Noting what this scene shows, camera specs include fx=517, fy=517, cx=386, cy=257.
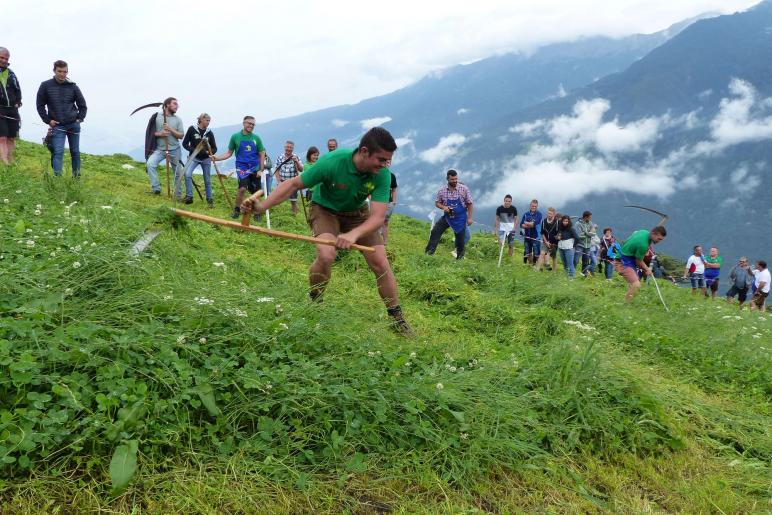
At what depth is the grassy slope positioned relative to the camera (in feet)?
8.50

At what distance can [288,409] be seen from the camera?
3090mm

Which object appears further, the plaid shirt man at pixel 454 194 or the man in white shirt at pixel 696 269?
the man in white shirt at pixel 696 269

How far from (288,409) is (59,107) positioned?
27.3ft

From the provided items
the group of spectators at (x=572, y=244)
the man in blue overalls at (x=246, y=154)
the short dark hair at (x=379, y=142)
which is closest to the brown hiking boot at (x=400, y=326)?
the short dark hair at (x=379, y=142)

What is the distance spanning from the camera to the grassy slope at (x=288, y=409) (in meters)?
2.59

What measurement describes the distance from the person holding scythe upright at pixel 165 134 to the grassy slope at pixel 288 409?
5.96m

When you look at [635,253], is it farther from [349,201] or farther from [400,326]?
[349,201]

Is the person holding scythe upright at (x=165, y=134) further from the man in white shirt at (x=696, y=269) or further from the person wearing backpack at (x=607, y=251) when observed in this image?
the man in white shirt at (x=696, y=269)

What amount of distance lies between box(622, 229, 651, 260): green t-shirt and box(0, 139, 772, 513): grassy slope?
16.4 feet

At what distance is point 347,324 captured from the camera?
4117 millimetres

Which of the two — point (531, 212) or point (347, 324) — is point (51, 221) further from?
point (531, 212)

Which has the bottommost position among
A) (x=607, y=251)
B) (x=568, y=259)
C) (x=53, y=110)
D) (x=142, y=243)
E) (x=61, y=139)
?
(x=607, y=251)

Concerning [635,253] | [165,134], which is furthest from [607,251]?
[165,134]

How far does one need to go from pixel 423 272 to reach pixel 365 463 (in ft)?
17.8
